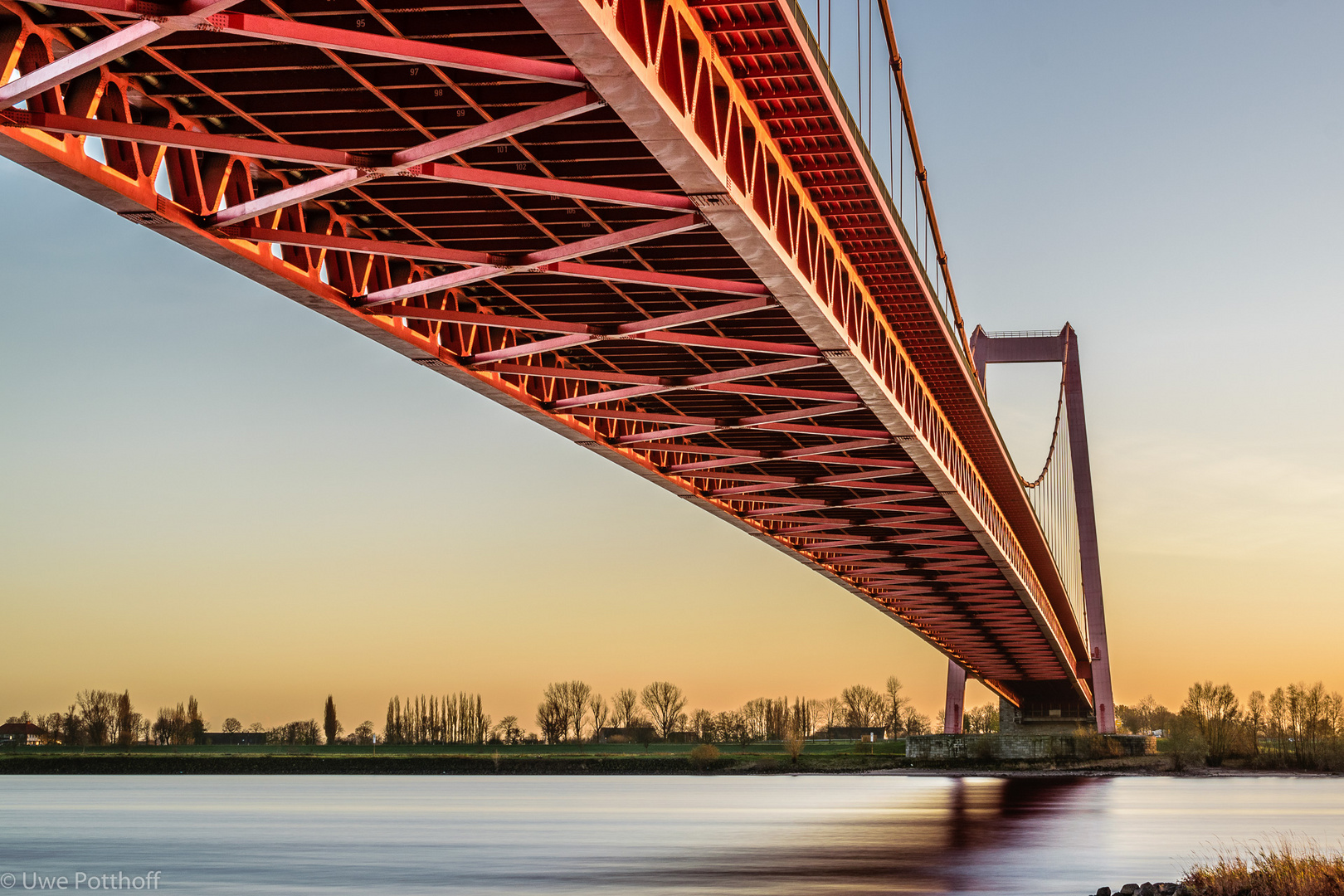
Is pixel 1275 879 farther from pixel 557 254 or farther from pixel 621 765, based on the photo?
pixel 621 765

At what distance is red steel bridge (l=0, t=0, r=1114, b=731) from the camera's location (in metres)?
13.6

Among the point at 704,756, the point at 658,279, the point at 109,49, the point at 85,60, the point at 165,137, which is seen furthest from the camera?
the point at 704,756

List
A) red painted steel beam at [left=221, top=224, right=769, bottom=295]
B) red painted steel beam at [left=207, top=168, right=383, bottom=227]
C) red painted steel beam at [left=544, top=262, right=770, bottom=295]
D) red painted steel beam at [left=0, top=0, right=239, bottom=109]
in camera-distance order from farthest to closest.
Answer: red painted steel beam at [left=544, top=262, right=770, bottom=295]
red painted steel beam at [left=221, top=224, right=769, bottom=295]
red painted steel beam at [left=207, top=168, right=383, bottom=227]
red painted steel beam at [left=0, top=0, right=239, bottom=109]

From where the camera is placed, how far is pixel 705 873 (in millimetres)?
34688

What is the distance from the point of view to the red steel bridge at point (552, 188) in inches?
535

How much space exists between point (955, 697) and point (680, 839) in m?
57.6

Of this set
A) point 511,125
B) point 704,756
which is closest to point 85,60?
point 511,125

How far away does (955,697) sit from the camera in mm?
101938

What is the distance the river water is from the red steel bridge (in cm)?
987

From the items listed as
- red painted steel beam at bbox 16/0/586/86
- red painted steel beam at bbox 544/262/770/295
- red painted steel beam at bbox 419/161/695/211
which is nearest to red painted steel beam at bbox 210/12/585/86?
red painted steel beam at bbox 16/0/586/86

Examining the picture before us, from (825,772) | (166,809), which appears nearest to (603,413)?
(166,809)

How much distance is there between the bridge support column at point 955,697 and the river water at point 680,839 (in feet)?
28.1

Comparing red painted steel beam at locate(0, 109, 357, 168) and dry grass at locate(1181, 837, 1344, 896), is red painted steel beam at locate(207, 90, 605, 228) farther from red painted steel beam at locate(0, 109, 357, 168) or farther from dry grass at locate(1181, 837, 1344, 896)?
dry grass at locate(1181, 837, 1344, 896)

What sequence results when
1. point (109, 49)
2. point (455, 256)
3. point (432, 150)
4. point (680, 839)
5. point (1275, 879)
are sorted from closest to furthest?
point (109, 49)
point (432, 150)
point (455, 256)
point (1275, 879)
point (680, 839)
